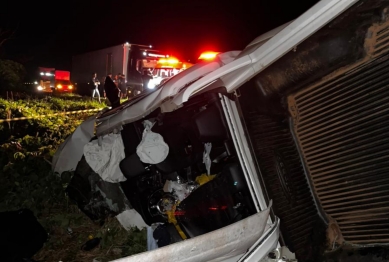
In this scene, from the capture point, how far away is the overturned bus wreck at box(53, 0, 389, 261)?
1.95 m

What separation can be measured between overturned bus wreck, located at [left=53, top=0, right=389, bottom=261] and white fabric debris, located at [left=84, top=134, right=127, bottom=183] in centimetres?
55

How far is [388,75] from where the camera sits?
2008mm

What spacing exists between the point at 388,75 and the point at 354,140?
0.44 metres

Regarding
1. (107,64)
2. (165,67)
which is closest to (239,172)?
(165,67)

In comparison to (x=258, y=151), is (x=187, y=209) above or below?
below

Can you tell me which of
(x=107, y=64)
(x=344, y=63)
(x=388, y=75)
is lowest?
(x=388, y=75)

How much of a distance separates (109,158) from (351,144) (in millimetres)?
2452

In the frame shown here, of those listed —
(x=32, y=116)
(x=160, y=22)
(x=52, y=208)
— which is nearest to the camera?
(x=52, y=208)

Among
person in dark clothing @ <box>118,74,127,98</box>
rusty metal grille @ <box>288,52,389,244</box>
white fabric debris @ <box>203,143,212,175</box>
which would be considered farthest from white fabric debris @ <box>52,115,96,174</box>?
person in dark clothing @ <box>118,74,127,98</box>

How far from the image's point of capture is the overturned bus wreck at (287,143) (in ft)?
6.40

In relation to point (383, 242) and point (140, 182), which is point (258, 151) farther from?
point (140, 182)

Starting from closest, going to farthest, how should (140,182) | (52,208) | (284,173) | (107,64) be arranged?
(284,173)
(140,182)
(52,208)
(107,64)

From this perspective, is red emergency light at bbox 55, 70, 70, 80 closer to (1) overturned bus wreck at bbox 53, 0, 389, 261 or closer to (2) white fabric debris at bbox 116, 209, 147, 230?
(2) white fabric debris at bbox 116, 209, 147, 230

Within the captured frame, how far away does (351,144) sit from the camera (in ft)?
7.45
